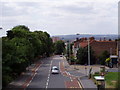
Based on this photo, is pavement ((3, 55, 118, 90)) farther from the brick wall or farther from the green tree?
the brick wall

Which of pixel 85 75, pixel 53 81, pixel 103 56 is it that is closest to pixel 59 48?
pixel 103 56

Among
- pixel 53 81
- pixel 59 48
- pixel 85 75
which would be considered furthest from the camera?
pixel 59 48

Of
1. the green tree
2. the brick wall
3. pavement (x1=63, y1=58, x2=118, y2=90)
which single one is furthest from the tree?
pavement (x1=63, y1=58, x2=118, y2=90)

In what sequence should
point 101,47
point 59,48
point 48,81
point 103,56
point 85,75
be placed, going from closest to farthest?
point 48,81, point 85,75, point 103,56, point 101,47, point 59,48

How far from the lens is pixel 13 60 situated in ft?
106

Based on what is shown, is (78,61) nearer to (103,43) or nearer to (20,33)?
(103,43)

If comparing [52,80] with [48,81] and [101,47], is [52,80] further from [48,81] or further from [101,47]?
[101,47]

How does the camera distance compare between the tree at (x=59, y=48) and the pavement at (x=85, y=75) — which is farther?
the tree at (x=59, y=48)

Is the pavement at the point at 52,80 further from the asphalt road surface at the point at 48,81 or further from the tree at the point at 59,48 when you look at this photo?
the tree at the point at 59,48

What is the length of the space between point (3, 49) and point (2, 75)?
13.5 feet

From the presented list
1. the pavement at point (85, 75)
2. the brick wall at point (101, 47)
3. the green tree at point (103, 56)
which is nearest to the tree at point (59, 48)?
the brick wall at point (101, 47)

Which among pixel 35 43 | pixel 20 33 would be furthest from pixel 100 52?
pixel 20 33

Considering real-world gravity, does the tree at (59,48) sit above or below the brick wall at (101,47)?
below

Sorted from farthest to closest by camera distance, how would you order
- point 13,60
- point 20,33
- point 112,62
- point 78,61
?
1. point 78,61
2. point 112,62
3. point 20,33
4. point 13,60
